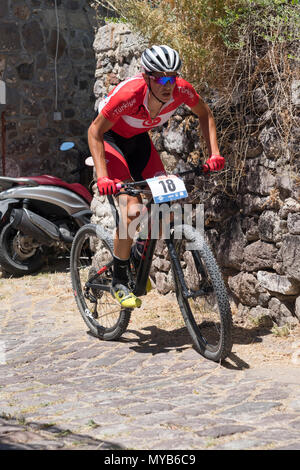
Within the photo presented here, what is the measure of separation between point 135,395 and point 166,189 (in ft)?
4.17

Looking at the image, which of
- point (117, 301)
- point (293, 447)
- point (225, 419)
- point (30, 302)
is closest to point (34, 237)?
point (30, 302)

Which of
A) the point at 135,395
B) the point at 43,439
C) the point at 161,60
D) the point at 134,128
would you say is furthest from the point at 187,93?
the point at 43,439

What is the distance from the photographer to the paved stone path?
10.0 ft

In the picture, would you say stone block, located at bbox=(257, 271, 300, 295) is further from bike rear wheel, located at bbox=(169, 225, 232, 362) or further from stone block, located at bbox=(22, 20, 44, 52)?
stone block, located at bbox=(22, 20, 44, 52)

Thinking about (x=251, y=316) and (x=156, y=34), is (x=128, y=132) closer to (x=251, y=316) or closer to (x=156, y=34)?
(x=156, y=34)

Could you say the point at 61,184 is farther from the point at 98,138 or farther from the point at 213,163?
the point at 213,163

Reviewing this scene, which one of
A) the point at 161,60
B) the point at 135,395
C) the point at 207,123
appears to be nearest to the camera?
the point at 135,395

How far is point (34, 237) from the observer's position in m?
7.72

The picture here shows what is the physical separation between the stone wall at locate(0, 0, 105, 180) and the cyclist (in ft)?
15.7

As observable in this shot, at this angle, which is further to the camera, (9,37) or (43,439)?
(9,37)

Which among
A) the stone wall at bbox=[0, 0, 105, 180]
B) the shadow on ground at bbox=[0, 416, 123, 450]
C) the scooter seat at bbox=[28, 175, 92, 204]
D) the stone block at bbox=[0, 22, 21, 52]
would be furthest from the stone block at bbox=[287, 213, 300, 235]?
the stone block at bbox=[0, 22, 21, 52]

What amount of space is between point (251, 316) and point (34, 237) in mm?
3402

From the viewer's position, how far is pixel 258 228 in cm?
492

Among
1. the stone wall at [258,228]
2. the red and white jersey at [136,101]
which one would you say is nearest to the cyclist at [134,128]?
the red and white jersey at [136,101]
